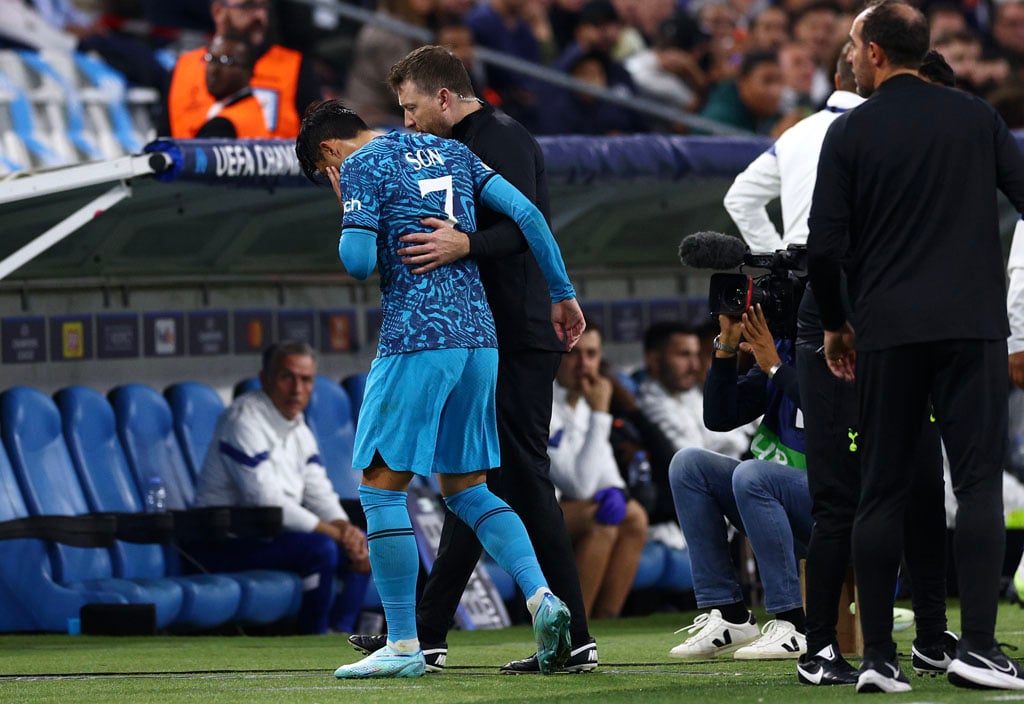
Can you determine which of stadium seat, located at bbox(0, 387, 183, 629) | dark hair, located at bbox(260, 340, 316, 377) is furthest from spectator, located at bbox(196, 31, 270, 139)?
stadium seat, located at bbox(0, 387, 183, 629)

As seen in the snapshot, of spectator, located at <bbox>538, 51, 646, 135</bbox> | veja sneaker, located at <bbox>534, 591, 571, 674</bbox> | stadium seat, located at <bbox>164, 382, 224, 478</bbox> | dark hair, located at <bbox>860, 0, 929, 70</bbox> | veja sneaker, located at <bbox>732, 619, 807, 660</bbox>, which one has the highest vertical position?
spectator, located at <bbox>538, 51, 646, 135</bbox>

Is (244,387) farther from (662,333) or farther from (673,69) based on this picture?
(673,69)

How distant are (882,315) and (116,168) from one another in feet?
12.5

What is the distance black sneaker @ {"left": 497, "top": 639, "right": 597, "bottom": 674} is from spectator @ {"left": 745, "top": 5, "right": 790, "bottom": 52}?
10.3 meters

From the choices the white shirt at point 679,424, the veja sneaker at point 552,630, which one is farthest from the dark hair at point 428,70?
the white shirt at point 679,424

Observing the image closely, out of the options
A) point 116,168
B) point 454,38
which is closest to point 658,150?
point 116,168

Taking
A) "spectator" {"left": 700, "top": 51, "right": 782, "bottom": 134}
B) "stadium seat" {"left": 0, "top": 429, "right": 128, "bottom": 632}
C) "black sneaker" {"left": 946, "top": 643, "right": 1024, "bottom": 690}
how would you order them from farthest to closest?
"spectator" {"left": 700, "top": 51, "right": 782, "bottom": 134}, "stadium seat" {"left": 0, "top": 429, "right": 128, "bottom": 632}, "black sneaker" {"left": 946, "top": 643, "right": 1024, "bottom": 690}

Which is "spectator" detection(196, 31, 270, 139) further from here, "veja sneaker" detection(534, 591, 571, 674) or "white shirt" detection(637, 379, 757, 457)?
"veja sneaker" detection(534, 591, 571, 674)

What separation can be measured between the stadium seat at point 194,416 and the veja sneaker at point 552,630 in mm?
4193

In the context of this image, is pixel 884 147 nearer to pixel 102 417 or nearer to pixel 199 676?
pixel 199 676

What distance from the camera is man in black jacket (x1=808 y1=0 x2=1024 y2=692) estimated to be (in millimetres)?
4887

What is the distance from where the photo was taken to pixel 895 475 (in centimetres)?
495

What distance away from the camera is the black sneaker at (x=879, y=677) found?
4.86m

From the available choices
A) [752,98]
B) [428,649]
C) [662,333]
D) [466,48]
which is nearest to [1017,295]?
[428,649]
